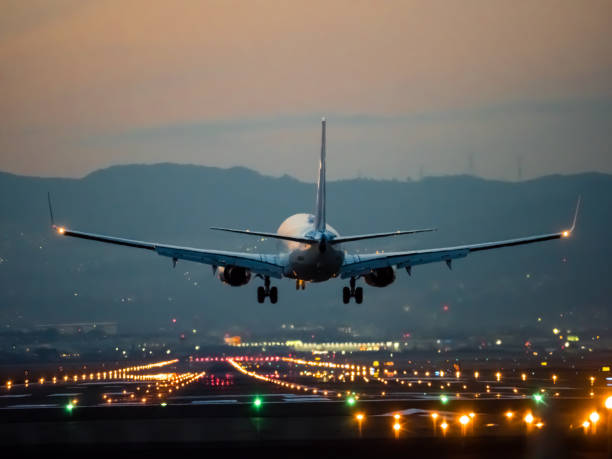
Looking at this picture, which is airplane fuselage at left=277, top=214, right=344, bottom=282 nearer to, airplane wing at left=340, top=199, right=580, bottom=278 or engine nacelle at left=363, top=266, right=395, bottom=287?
airplane wing at left=340, top=199, right=580, bottom=278

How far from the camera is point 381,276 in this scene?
7406 cm

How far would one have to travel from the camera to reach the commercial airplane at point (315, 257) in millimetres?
65875

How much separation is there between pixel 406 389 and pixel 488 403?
16682 millimetres

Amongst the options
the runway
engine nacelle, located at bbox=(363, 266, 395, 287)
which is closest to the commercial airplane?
engine nacelle, located at bbox=(363, 266, 395, 287)

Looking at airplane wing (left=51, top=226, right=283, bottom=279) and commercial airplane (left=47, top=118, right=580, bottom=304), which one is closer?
commercial airplane (left=47, top=118, right=580, bottom=304)

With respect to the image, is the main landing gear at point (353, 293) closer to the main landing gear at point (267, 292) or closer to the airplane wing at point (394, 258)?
the airplane wing at point (394, 258)

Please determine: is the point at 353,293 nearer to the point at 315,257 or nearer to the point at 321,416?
the point at 315,257

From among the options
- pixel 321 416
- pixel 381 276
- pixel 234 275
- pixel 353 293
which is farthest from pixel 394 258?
pixel 321 416

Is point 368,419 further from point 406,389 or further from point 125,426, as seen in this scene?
point 406,389

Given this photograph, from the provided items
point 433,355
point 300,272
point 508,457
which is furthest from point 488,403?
point 433,355

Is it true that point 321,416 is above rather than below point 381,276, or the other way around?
below

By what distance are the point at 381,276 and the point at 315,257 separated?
989 cm

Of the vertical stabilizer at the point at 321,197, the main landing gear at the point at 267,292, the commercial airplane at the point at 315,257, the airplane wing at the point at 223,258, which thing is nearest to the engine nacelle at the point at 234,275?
the commercial airplane at the point at 315,257

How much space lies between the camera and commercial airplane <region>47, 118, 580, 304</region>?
65.9 m
